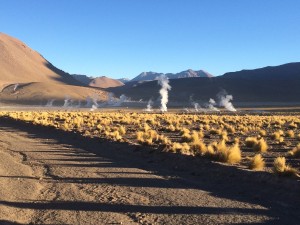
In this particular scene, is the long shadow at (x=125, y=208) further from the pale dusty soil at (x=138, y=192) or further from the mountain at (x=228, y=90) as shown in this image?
the mountain at (x=228, y=90)

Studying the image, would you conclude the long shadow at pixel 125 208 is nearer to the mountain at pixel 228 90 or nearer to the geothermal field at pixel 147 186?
the geothermal field at pixel 147 186

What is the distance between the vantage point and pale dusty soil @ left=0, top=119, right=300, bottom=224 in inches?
357

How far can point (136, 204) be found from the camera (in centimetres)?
1012

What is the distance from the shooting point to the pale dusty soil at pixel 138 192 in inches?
357

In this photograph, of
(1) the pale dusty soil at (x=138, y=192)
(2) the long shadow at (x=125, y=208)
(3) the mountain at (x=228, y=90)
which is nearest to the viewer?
(1) the pale dusty soil at (x=138, y=192)

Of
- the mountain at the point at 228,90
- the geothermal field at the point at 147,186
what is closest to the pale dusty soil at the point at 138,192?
the geothermal field at the point at 147,186

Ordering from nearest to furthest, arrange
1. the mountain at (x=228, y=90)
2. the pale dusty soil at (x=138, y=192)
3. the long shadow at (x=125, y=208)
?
the pale dusty soil at (x=138, y=192), the long shadow at (x=125, y=208), the mountain at (x=228, y=90)

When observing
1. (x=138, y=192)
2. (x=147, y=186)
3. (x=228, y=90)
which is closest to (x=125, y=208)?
(x=138, y=192)

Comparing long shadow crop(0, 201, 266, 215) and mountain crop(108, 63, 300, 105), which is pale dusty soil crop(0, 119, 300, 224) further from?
mountain crop(108, 63, 300, 105)

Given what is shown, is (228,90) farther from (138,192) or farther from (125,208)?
(125,208)

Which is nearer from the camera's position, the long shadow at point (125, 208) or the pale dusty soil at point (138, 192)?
the pale dusty soil at point (138, 192)

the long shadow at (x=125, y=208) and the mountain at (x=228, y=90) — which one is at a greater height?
the mountain at (x=228, y=90)

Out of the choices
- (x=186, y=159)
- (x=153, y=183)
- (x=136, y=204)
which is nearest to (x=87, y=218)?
(x=136, y=204)

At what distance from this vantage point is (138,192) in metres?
11.3
